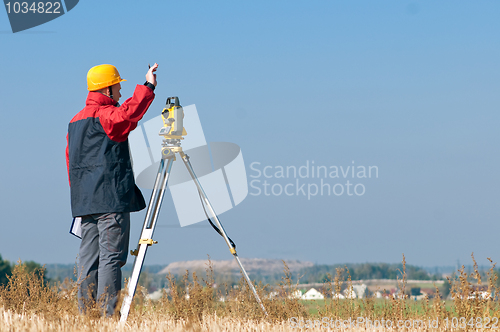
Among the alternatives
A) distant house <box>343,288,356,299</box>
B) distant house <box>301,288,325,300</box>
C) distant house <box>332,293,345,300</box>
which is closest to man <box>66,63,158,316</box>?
distant house <box>301,288,325,300</box>

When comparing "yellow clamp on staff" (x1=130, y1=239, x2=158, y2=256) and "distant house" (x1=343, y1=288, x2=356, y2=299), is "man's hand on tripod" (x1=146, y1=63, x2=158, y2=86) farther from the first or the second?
"distant house" (x1=343, y1=288, x2=356, y2=299)

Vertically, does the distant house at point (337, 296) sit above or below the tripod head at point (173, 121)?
below

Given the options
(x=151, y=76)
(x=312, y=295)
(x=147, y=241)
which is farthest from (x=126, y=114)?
(x=312, y=295)

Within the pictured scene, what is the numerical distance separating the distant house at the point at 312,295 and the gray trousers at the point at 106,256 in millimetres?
2060

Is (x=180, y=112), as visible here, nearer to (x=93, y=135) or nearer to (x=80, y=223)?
(x=93, y=135)

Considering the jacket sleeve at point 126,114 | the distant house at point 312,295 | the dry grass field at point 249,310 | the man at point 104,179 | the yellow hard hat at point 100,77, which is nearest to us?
the dry grass field at point 249,310

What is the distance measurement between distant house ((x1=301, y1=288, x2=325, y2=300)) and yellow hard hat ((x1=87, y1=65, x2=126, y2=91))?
3.09 meters

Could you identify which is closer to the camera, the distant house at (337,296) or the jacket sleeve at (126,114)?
the jacket sleeve at (126,114)

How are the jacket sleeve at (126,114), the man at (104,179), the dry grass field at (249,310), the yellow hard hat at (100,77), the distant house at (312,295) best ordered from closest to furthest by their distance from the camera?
the dry grass field at (249,310) < the jacket sleeve at (126,114) < the man at (104,179) < the yellow hard hat at (100,77) < the distant house at (312,295)

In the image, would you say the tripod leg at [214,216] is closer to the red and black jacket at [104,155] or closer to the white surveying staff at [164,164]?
the white surveying staff at [164,164]

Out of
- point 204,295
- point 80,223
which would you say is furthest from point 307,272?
point 80,223

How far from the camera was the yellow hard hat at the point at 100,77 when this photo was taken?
534cm

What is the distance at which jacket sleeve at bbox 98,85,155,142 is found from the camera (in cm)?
494

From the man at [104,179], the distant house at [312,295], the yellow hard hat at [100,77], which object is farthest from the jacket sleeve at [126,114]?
the distant house at [312,295]
